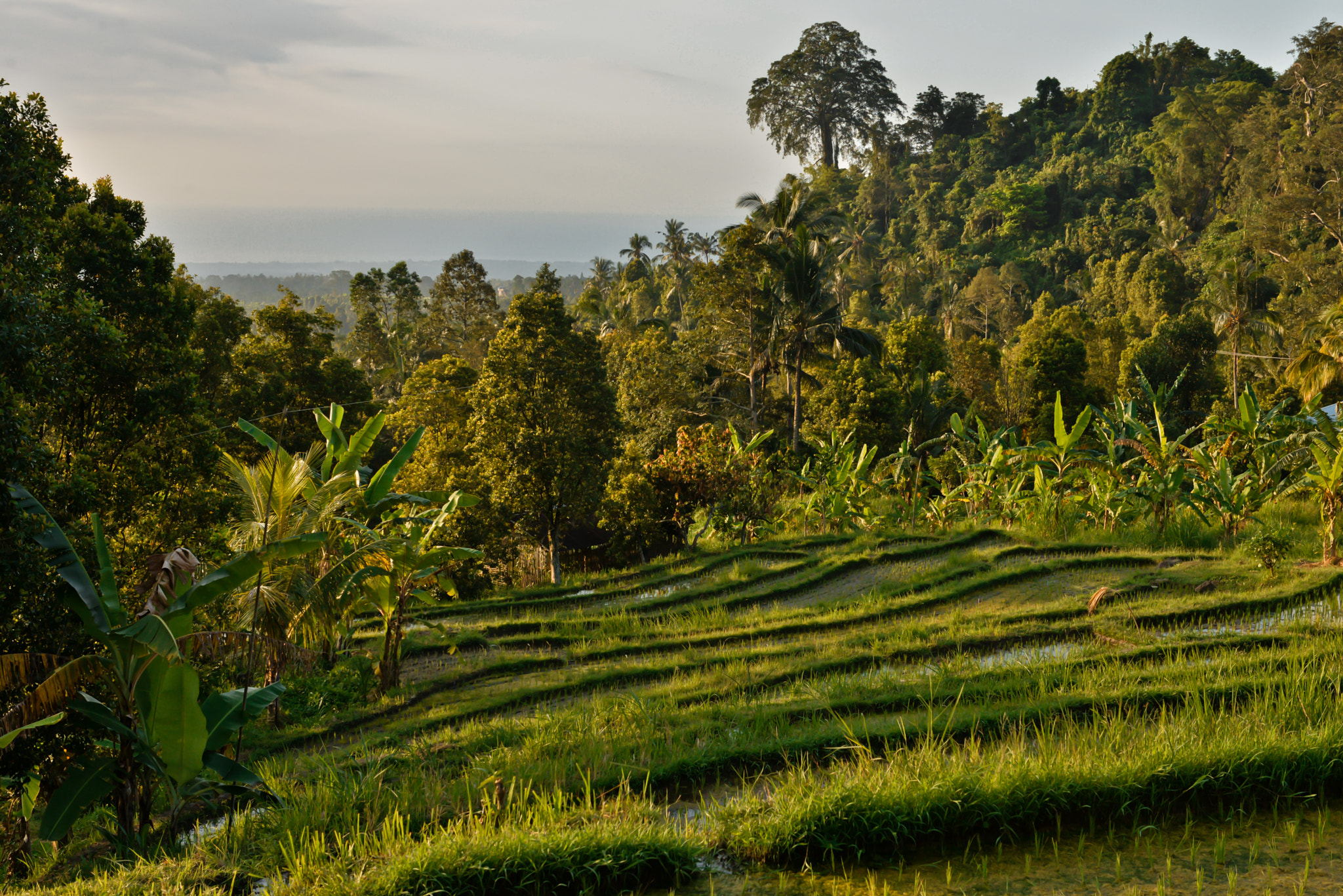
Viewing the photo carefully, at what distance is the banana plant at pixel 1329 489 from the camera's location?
8.71 metres

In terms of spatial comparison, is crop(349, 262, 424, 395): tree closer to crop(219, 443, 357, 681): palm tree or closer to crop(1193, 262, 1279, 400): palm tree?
crop(219, 443, 357, 681): palm tree

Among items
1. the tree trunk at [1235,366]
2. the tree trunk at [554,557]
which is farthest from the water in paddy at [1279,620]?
the tree trunk at [1235,366]

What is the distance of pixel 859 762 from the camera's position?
4.66 meters

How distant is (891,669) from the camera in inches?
296

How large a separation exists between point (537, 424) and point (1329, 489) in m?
11.5

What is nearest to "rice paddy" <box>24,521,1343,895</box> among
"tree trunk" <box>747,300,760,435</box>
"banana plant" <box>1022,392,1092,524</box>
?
"banana plant" <box>1022,392,1092,524</box>

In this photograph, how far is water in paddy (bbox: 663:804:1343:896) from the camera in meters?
3.74

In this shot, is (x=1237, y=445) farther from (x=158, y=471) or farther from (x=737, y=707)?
(x=158, y=471)

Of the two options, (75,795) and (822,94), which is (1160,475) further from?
(822,94)

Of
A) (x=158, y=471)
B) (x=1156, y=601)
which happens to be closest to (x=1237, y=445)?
(x=1156, y=601)

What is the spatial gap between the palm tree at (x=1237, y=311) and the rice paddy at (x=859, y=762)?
21.5m

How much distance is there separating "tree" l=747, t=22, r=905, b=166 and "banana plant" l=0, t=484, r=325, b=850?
67.9m

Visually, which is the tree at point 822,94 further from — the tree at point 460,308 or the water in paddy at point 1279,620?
the water in paddy at point 1279,620

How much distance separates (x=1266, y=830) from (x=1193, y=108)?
2350 inches
